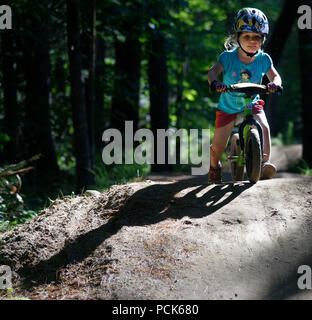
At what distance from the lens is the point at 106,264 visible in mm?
4035

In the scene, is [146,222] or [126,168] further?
[126,168]

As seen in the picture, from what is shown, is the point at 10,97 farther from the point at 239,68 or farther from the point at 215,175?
the point at 239,68

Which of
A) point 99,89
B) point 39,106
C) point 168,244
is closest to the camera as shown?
point 168,244

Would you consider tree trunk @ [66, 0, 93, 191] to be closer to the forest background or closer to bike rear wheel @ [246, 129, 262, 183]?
the forest background

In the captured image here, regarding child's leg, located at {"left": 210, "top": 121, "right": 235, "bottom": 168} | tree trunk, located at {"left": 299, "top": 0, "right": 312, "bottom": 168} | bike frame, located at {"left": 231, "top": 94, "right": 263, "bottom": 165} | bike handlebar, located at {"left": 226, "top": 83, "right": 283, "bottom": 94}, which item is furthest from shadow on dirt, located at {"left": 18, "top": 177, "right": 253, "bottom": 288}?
tree trunk, located at {"left": 299, "top": 0, "right": 312, "bottom": 168}

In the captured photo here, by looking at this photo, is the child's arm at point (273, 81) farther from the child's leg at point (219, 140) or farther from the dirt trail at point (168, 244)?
the dirt trail at point (168, 244)

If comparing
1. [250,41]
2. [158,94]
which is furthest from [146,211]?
[158,94]

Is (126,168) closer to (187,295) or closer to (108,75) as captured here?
(108,75)

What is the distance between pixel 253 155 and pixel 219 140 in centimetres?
78

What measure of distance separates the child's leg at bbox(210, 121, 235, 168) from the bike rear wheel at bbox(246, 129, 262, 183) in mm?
499

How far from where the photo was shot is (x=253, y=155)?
5.31 metres

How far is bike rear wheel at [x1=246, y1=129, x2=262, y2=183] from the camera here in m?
5.29

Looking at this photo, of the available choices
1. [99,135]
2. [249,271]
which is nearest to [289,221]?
[249,271]

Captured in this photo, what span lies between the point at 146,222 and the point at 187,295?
48.7 inches
